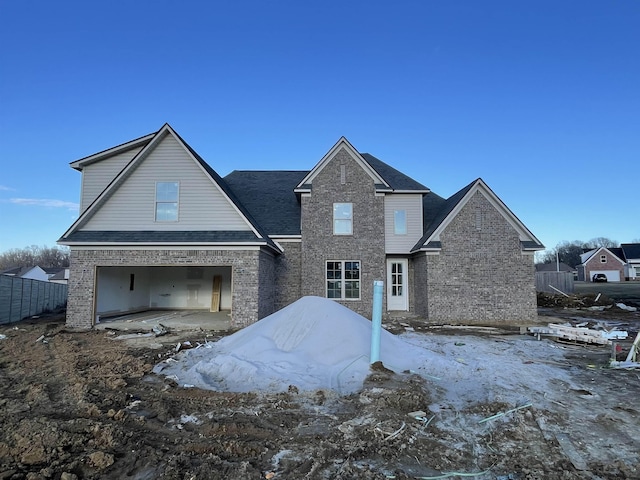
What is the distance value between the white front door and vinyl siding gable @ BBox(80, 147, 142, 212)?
12.9 m

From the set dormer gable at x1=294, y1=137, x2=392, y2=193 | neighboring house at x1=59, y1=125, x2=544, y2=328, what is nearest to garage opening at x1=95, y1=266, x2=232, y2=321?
neighboring house at x1=59, y1=125, x2=544, y2=328

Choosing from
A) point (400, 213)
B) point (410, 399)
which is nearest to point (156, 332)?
point (410, 399)

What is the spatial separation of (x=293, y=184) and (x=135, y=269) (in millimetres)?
9275

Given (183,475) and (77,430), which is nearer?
(183,475)

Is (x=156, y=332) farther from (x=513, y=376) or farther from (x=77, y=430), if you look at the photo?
(x=513, y=376)

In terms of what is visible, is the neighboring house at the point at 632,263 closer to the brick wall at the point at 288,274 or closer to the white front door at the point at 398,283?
the white front door at the point at 398,283

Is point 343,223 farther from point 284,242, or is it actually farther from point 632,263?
point 632,263

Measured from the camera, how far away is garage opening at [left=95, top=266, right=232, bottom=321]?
18953 mm

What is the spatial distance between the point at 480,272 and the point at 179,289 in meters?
15.3

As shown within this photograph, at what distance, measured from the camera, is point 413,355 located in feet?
26.7

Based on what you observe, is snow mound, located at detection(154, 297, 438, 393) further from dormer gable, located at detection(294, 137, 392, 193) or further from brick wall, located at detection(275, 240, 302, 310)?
dormer gable, located at detection(294, 137, 392, 193)

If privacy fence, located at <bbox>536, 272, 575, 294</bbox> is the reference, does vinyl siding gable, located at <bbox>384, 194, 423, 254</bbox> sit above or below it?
above

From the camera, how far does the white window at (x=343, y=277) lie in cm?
1706

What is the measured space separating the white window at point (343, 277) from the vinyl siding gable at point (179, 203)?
504 cm
